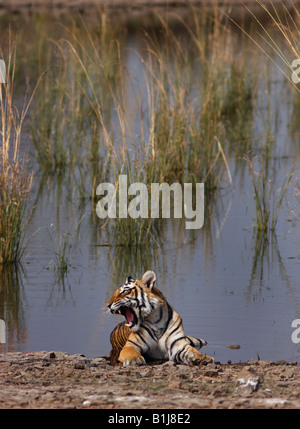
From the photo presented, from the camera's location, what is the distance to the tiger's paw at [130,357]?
18.2 feet

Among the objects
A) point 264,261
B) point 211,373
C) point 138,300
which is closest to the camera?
point 211,373

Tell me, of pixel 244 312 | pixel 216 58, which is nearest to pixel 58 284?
pixel 244 312

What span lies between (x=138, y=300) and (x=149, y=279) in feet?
0.49

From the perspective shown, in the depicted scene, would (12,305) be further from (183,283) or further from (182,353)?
(182,353)

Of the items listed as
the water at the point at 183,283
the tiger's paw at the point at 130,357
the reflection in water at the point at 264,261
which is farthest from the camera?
the reflection in water at the point at 264,261

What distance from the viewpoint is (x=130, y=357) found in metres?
5.58

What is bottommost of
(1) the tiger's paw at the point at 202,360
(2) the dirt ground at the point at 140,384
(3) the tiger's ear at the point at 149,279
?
(2) the dirt ground at the point at 140,384

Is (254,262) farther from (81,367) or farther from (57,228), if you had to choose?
(81,367)

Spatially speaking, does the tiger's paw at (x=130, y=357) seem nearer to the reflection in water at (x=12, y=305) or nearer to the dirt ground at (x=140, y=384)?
the dirt ground at (x=140, y=384)

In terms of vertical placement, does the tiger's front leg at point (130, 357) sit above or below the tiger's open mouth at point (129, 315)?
below

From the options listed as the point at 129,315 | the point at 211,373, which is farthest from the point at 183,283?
the point at 211,373

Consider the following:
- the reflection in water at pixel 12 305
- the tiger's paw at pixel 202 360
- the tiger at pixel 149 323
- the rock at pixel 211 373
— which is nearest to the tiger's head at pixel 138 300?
the tiger at pixel 149 323

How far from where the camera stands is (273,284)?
768 cm

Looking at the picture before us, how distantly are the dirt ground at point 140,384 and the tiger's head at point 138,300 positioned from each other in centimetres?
33
